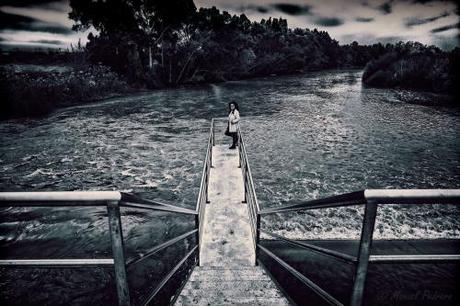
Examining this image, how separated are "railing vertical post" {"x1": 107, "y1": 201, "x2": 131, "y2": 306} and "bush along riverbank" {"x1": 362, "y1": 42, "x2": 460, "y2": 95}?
36.2 metres

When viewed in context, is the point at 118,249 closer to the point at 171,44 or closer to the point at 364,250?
the point at 364,250

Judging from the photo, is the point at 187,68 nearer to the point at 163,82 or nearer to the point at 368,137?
the point at 163,82

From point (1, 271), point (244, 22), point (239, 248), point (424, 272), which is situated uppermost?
point (244, 22)

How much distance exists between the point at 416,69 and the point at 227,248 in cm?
3989

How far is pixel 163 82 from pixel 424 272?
39883mm

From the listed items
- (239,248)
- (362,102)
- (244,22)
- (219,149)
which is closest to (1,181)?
(219,149)

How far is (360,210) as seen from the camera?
8.40 meters

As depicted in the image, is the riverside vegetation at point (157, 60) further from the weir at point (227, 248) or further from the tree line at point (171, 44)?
the weir at point (227, 248)

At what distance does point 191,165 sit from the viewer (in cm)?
1191

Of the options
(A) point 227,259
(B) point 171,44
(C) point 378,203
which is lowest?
(A) point 227,259

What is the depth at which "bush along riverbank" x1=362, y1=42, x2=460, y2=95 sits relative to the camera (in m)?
31.3

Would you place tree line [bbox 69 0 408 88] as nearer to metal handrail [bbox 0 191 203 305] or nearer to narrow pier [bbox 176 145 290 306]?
narrow pier [bbox 176 145 290 306]

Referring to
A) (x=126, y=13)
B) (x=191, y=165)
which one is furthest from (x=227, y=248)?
(x=126, y=13)

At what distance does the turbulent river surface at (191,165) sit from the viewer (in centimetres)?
723
